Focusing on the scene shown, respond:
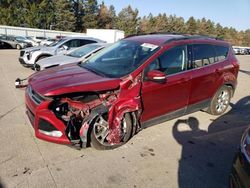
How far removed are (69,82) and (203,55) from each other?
2.90 meters

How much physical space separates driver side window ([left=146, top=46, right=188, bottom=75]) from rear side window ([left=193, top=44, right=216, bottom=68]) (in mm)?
322

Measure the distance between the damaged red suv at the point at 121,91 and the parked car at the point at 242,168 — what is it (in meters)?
1.79

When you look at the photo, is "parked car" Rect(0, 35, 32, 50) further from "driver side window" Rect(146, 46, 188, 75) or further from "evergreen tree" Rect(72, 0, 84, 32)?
"evergreen tree" Rect(72, 0, 84, 32)

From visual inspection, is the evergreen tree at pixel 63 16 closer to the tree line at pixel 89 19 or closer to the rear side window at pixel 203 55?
the tree line at pixel 89 19

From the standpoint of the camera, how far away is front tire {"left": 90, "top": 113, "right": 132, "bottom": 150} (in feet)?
12.7

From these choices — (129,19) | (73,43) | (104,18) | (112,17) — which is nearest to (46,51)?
(73,43)

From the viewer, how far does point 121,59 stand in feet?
15.3

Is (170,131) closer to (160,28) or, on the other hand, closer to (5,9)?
(5,9)

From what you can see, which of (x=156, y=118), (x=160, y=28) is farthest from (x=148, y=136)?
(x=160, y=28)

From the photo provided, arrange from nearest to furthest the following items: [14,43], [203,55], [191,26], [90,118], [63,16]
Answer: [90,118]
[203,55]
[14,43]
[63,16]
[191,26]

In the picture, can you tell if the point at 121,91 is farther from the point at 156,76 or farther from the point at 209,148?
the point at 209,148

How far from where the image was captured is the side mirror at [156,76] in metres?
4.00

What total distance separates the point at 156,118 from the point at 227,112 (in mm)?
2763

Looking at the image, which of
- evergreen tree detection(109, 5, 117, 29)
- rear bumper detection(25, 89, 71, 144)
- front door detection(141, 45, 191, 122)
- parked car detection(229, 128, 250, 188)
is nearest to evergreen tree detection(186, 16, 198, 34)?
evergreen tree detection(109, 5, 117, 29)
